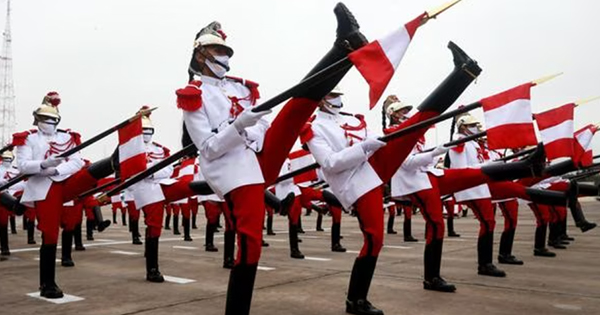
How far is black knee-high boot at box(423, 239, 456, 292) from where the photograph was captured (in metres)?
5.47

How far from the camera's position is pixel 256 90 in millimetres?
4508

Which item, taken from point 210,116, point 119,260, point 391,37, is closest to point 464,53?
point 391,37

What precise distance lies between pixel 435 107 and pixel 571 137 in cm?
129

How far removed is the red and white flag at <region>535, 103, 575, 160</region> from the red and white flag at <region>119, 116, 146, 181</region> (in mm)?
3795

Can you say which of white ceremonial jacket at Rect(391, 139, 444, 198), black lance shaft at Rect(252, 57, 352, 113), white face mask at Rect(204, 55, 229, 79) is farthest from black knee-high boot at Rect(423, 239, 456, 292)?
black lance shaft at Rect(252, 57, 352, 113)

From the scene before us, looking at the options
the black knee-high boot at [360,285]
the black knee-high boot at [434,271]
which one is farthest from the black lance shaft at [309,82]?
the black knee-high boot at [434,271]

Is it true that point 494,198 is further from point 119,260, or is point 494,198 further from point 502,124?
point 119,260

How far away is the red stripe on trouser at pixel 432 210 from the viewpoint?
570 centimetres

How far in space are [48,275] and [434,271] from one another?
3.86 meters

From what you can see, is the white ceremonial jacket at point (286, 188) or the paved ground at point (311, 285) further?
the white ceremonial jacket at point (286, 188)

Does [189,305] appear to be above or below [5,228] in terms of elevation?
below

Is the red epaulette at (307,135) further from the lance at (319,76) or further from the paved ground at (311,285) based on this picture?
the lance at (319,76)

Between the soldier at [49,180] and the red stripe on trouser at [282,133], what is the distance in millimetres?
2578

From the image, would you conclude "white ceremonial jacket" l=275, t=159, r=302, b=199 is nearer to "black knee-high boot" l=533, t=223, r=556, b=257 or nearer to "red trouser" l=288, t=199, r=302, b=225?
"red trouser" l=288, t=199, r=302, b=225
